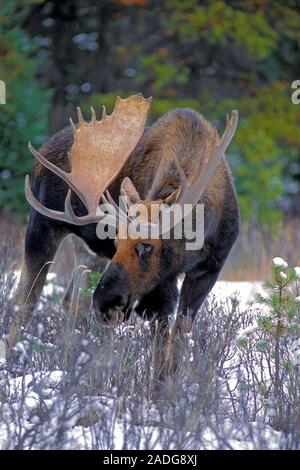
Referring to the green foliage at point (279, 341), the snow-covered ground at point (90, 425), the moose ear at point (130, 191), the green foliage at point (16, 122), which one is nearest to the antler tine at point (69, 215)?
the moose ear at point (130, 191)

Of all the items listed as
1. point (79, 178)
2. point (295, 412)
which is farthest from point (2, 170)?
point (295, 412)

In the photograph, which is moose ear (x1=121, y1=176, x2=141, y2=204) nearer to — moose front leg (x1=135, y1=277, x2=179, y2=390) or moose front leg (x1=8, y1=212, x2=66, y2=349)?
moose front leg (x1=135, y1=277, x2=179, y2=390)

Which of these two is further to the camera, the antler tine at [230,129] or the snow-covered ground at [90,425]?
the antler tine at [230,129]

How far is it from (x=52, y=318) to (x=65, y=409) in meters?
2.28

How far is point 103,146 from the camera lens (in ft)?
23.3

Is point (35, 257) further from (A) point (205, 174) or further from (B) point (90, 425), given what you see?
(B) point (90, 425)

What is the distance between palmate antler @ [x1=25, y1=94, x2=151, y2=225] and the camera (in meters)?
6.82

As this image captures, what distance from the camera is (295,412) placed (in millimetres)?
5309

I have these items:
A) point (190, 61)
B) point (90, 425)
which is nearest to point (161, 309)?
point (90, 425)

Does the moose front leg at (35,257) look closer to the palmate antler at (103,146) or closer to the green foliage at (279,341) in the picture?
the palmate antler at (103,146)

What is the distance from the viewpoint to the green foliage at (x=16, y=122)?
14727 mm

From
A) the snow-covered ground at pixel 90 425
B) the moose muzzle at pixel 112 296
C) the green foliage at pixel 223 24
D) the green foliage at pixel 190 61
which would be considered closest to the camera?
the snow-covered ground at pixel 90 425

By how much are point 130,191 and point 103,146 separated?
2.38ft

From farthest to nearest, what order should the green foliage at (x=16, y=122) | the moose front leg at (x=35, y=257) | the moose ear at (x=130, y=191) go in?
the green foliage at (x=16, y=122)
the moose front leg at (x=35, y=257)
the moose ear at (x=130, y=191)
